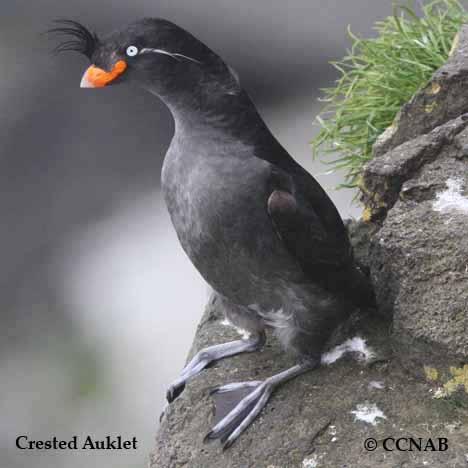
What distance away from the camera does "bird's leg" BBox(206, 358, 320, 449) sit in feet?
11.7

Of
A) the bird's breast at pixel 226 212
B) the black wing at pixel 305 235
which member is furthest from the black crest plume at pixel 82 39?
the black wing at pixel 305 235

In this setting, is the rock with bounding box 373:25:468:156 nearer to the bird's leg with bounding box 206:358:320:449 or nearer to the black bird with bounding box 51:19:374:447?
the black bird with bounding box 51:19:374:447

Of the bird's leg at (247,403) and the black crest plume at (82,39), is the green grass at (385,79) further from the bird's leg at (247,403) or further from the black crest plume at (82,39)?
the black crest plume at (82,39)

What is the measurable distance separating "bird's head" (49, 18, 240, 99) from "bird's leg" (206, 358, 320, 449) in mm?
1068

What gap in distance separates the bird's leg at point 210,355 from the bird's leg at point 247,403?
21cm

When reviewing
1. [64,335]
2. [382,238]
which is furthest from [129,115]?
[382,238]

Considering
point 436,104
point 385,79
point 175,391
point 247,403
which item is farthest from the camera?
point 385,79

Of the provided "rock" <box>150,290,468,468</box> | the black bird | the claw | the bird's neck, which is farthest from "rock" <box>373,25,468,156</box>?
the claw

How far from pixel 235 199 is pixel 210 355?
0.85 metres

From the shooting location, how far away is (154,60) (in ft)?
11.2

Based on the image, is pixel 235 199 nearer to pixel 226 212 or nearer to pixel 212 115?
pixel 226 212

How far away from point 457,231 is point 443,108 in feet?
2.89

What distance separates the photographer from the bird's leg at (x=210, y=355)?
3953 mm

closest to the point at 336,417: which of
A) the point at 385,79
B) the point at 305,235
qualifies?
the point at 305,235
